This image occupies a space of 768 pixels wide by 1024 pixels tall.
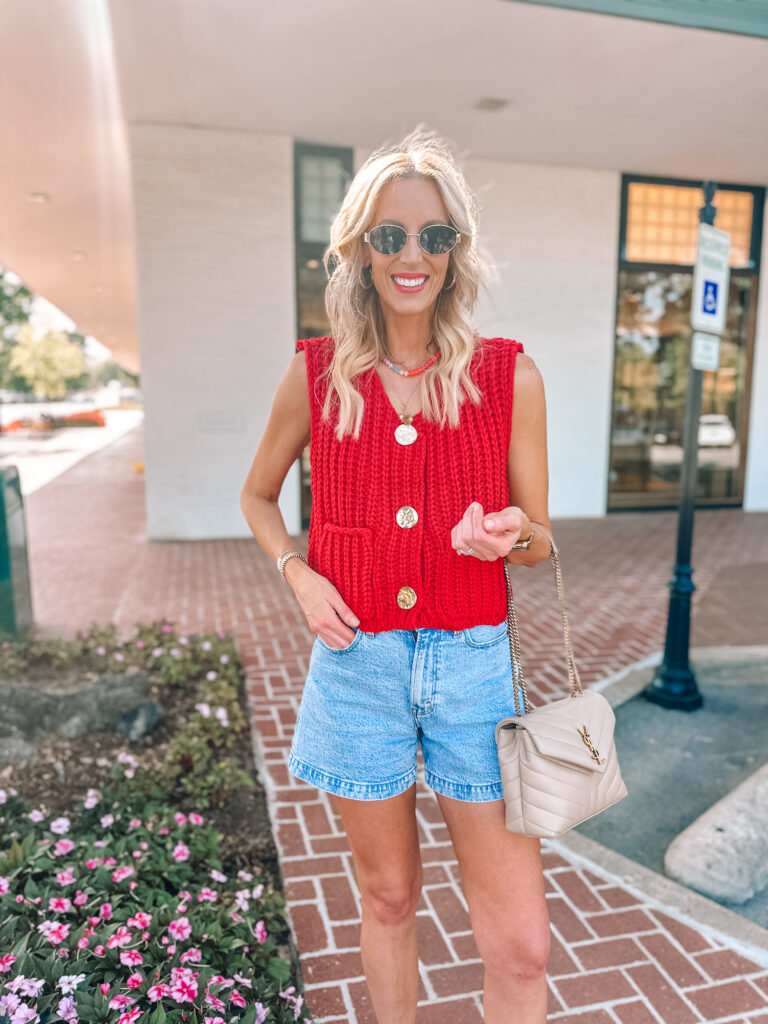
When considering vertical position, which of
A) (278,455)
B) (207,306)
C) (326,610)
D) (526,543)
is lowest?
(326,610)

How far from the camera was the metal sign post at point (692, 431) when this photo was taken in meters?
4.02

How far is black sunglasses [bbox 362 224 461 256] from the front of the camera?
1.63m

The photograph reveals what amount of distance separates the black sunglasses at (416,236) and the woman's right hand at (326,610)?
692 millimetres

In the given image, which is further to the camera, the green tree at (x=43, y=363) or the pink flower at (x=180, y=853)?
the green tree at (x=43, y=363)

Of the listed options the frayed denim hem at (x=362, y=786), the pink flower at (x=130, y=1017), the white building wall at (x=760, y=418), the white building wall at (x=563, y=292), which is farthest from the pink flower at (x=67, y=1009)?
the white building wall at (x=760, y=418)

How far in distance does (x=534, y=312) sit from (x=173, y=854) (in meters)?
8.30

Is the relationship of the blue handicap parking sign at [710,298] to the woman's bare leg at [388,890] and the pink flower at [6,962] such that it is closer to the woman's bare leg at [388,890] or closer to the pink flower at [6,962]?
the woman's bare leg at [388,890]

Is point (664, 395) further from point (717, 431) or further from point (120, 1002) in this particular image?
point (120, 1002)

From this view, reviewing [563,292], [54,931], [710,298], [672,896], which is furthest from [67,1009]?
[563,292]

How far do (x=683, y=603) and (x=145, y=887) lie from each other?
312 cm

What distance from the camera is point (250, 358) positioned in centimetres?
870

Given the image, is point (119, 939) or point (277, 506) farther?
point (119, 939)

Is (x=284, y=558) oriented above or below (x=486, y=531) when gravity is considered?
below

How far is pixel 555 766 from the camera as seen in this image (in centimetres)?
154
